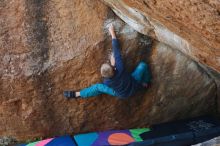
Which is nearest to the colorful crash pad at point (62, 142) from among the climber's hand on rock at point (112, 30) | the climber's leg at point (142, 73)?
the climber's leg at point (142, 73)

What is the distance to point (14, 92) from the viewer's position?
549cm

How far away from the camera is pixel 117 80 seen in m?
5.27

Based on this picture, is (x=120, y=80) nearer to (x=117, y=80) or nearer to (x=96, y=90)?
(x=117, y=80)

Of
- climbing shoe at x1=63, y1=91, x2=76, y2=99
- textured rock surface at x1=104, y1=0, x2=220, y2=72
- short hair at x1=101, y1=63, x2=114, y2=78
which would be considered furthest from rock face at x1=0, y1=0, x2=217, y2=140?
textured rock surface at x1=104, y1=0, x2=220, y2=72

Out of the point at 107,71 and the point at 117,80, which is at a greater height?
the point at 107,71

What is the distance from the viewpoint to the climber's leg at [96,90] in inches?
215

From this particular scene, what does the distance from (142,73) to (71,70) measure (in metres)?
0.95

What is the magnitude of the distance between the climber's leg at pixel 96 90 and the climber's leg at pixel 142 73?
15.1 inches

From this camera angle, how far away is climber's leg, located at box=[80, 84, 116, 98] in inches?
215

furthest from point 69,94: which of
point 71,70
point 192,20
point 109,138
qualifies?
point 192,20

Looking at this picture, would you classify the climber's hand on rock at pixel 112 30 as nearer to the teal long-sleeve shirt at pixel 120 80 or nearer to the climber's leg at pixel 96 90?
the teal long-sleeve shirt at pixel 120 80

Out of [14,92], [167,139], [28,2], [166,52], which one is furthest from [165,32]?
[14,92]

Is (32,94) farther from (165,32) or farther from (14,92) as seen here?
(165,32)

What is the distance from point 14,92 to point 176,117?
236 centimetres
